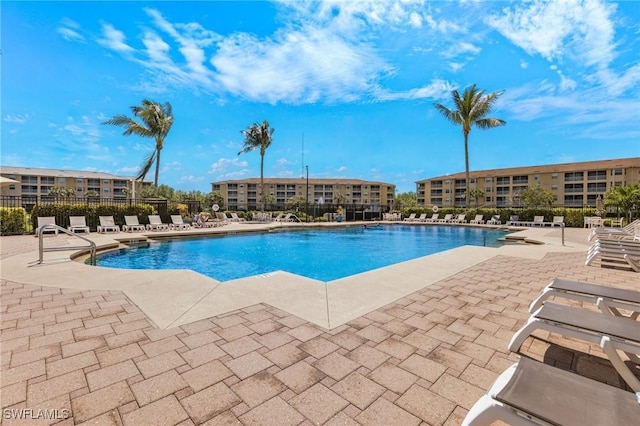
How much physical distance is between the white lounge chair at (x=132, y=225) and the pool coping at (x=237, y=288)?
25.3 feet

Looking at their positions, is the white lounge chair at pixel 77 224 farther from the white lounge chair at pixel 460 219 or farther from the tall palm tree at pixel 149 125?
the white lounge chair at pixel 460 219

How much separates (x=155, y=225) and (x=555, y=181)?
192ft

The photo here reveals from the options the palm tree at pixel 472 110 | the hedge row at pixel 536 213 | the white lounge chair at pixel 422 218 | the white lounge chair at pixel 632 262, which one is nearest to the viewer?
the white lounge chair at pixel 632 262

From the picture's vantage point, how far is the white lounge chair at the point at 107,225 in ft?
41.8

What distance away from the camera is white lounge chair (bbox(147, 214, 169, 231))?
46.6 ft

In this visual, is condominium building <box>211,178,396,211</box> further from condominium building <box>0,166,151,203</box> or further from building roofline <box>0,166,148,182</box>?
building roofline <box>0,166,148,182</box>

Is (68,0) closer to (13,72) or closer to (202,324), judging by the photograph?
(13,72)

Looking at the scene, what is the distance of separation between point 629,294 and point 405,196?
97.3 meters

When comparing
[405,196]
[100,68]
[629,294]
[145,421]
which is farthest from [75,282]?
[405,196]

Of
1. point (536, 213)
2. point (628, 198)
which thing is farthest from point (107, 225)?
point (628, 198)

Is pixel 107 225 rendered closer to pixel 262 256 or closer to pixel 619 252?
pixel 262 256

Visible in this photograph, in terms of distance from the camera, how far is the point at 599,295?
2602 millimetres

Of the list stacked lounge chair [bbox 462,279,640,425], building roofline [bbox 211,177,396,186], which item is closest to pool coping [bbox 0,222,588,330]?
stacked lounge chair [bbox 462,279,640,425]

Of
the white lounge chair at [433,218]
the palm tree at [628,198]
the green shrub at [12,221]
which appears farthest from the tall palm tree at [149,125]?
the palm tree at [628,198]
